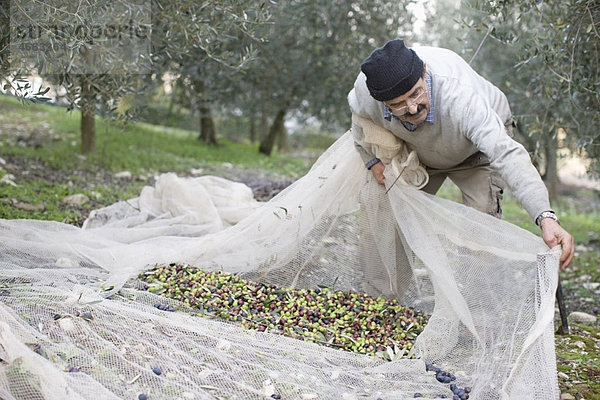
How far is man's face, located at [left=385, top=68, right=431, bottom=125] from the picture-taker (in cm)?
339

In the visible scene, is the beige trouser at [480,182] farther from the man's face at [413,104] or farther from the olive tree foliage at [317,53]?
the olive tree foliage at [317,53]

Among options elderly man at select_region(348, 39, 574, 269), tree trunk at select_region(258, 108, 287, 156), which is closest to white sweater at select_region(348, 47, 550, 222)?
elderly man at select_region(348, 39, 574, 269)

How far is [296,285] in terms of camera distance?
416cm

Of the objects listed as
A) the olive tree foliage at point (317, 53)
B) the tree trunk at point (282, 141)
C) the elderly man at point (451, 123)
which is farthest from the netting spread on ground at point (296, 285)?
the tree trunk at point (282, 141)

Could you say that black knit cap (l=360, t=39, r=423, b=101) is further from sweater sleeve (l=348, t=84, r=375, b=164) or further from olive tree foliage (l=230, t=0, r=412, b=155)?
olive tree foliage (l=230, t=0, r=412, b=155)

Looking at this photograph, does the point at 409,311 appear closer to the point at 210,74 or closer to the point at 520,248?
the point at 520,248

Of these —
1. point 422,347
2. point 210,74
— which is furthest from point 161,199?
point 210,74

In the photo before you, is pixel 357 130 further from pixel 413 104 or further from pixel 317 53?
pixel 317 53

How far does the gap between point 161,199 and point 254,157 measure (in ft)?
21.4

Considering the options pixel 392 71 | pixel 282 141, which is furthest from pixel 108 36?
pixel 282 141

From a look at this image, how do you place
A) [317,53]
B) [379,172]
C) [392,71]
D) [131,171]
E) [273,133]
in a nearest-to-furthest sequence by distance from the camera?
[392,71] < [379,172] < [131,171] < [317,53] < [273,133]

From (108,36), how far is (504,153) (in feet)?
11.1

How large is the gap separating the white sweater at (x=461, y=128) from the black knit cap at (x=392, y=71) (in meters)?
0.25

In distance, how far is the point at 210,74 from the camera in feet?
31.4
